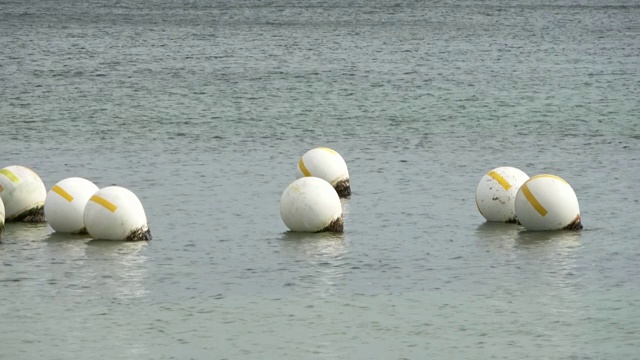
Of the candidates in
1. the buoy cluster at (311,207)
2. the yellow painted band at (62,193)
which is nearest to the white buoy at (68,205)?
the yellow painted band at (62,193)

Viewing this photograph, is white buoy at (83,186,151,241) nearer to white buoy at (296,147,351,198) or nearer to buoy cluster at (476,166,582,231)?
white buoy at (296,147,351,198)

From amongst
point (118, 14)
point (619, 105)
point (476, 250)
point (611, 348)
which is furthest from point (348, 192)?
point (118, 14)

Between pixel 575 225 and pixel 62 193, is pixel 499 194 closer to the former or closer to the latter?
pixel 575 225

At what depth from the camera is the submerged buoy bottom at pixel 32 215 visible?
15.5 meters

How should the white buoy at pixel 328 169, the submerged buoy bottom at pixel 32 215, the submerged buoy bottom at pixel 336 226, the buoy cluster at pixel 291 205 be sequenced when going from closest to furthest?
the buoy cluster at pixel 291 205, the submerged buoy bottom at pixel 336 226, the submerged buoy bottom at pixel 32 215, the white buoy at pixel 328 169

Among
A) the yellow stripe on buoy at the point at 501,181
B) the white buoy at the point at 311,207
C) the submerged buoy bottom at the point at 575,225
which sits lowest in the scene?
the submerged buoy bottom at the point at 575,225

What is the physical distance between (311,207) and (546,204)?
7.60 feet

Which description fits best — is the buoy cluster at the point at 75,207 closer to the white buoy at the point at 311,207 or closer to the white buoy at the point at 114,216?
the white buoy at the point at 114,216

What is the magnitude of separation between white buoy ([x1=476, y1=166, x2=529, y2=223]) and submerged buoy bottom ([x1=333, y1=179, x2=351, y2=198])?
212 centimetres

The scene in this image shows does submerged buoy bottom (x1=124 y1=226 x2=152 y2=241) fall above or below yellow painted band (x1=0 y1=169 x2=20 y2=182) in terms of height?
below

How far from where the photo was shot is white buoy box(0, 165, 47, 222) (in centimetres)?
1528

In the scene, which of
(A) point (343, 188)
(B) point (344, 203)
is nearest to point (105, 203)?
(B) point (344, 203)

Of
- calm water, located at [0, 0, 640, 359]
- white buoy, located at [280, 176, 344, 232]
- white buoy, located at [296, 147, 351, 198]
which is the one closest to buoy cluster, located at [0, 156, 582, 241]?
white buoy, located at [280, 176, 344, 232]

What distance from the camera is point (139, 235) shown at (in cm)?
→ 1435
